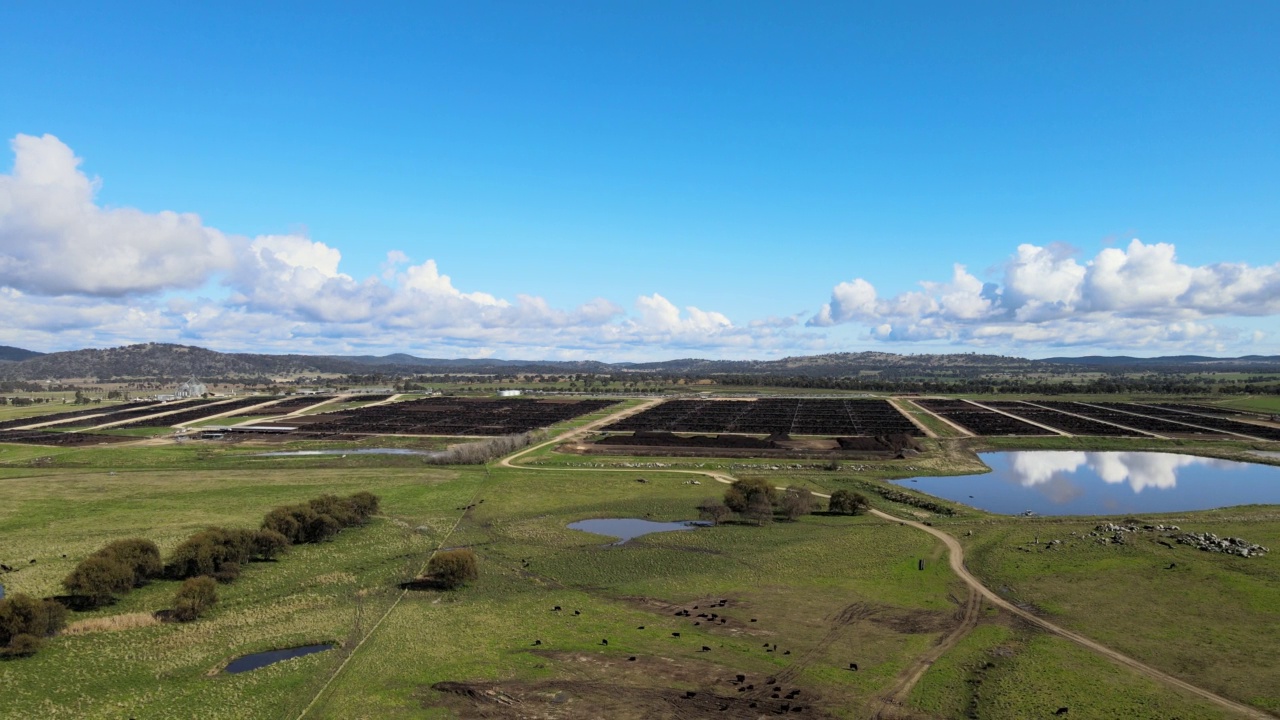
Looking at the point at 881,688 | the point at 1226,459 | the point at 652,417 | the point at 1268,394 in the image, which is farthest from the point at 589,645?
the point at 1268,394

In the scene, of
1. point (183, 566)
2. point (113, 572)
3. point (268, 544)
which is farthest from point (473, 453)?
point (113, 572)

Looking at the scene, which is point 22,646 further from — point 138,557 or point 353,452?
point 353,452

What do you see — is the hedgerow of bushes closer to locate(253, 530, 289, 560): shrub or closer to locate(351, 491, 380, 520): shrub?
locate(253, 530, 289, 560): shrub

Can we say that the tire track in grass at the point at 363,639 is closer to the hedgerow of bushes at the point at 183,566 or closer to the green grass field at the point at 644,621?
the green grass field at the point at 644,621

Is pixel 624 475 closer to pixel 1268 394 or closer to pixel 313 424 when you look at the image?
pixel 313 424

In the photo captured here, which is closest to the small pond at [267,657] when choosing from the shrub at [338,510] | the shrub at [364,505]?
the shrub at [338,510]

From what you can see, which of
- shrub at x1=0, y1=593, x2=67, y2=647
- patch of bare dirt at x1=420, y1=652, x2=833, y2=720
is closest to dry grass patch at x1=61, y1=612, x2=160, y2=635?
shrub at x1=0, y1=593, x2=67, y2=647
